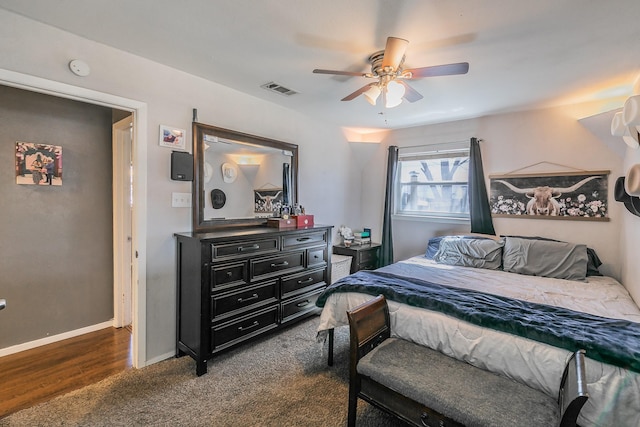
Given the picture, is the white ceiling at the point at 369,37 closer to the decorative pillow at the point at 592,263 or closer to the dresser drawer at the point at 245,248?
the dresser drawer at the point at 245,248

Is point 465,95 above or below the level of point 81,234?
above

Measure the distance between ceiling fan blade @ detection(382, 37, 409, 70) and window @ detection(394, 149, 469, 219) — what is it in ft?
7.89

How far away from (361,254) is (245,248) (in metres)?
2.06

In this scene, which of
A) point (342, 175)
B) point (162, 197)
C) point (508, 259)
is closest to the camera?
point (162, 197)

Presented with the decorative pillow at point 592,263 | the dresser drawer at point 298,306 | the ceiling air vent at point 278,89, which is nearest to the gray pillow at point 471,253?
the decorative pillow at point 592,263

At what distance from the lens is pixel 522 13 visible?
1649 millimetres

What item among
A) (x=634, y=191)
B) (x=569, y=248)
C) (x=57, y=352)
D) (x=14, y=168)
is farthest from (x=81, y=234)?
(x=569, y=248)

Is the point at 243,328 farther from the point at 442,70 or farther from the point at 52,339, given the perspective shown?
the point at 442,70

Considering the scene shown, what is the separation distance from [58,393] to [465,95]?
4.13 m

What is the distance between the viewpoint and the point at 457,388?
55.1 inches

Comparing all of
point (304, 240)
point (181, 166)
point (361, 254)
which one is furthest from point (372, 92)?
point (361, 254)

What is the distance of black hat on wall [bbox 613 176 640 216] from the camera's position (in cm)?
229

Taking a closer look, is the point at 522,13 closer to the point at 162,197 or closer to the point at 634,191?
the point at 634,191

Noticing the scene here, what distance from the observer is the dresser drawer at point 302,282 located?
9.39 ft
